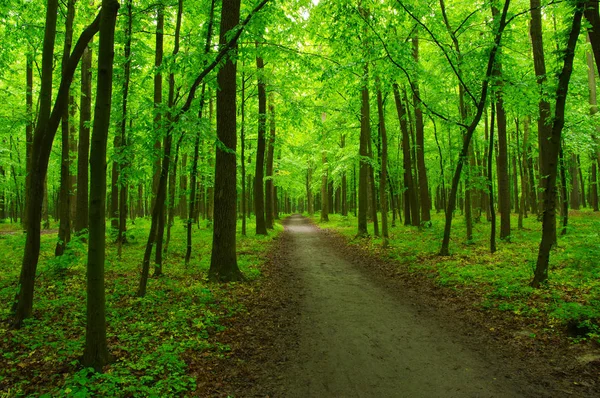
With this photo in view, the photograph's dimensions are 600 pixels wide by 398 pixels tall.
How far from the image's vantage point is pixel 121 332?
5465 millimetres

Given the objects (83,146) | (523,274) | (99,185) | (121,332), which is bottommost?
(121,332)

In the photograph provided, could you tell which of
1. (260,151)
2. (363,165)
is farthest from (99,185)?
(363,165)

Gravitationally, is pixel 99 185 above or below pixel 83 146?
below

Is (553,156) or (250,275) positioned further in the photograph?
(250,275)

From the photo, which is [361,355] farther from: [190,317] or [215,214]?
[215,214]

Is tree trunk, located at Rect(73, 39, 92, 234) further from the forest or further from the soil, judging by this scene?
the soil

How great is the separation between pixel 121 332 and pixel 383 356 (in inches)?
168

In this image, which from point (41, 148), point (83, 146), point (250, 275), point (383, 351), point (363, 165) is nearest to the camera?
point (383, 351)

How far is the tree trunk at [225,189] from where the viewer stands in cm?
902

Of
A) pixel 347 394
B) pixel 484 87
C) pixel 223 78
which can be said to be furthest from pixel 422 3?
pixel 347 394

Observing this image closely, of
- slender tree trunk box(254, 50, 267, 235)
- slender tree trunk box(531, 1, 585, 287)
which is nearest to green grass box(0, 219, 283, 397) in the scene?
slender tree trunk box(531, 1, 585, 287)

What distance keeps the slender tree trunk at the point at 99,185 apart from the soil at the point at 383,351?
1.55 metres

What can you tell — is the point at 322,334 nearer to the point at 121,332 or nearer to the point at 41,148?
the point at 121,332

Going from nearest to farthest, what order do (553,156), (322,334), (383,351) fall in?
1. (383,351)
2. (322,334)
3. (553,156)
